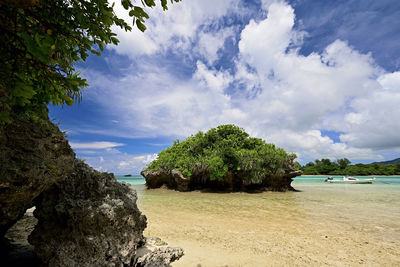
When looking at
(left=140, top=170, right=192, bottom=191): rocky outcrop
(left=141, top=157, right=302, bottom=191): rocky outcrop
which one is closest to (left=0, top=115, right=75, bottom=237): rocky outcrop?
(left=141, top=157, right=302, bottom=191): rocky outcrop

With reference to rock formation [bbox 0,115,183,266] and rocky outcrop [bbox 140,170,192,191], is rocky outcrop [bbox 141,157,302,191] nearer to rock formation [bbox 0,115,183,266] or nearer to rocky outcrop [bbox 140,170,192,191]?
rocky outcrop [bbox 140,170,192,191]

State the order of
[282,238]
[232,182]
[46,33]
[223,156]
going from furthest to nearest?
1. [232,182]
2. [223,156]
3. [282,238]
4. [46,33]

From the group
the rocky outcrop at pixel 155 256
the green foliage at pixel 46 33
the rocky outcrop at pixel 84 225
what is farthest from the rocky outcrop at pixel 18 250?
the green foliage at pixel 46 33

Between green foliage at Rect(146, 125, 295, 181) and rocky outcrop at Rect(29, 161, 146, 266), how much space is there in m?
14.5

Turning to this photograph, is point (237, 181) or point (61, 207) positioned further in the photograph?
point (237, 181)

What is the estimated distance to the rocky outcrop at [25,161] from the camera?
231cm

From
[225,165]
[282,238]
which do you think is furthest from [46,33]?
[225,165]

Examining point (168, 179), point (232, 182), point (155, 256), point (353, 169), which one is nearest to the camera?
point (155, 256)

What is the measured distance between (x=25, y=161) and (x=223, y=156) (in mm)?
17384

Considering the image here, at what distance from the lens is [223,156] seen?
63.0 ft

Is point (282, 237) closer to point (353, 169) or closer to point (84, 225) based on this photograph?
point (84, 225)

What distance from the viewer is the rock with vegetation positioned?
1844cm

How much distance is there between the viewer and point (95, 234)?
3.46 meters

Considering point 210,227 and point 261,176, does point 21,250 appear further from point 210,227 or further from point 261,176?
point 261,176
